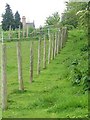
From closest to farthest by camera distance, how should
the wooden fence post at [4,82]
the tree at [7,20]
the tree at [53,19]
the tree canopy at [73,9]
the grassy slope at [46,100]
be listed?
1. the grassy slope at [46,100]
2. the wooden fence post at [4,82]
3. the tree canopy at [73,9]
4. the tree at [7,20]
5. the tree at [53,19]

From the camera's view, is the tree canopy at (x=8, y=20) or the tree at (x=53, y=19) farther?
the tree at (x=53, y=19)

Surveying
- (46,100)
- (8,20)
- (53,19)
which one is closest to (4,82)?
(46,100)

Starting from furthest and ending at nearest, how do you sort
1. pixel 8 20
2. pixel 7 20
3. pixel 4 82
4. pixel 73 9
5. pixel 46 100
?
pixel 7 20, pixel 8 20, pixel 73 9, pixel 46 100, pixel 4 82

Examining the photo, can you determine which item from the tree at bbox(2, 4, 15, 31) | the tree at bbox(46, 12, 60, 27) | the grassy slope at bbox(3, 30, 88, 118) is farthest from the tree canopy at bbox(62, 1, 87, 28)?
the tree at bbox(2, 4, 15, 31)

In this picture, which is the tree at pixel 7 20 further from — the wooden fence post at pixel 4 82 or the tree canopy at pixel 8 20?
the wooden fence post at pixel 4 82

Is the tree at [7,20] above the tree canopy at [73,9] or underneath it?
underneath

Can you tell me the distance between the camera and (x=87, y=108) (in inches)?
372

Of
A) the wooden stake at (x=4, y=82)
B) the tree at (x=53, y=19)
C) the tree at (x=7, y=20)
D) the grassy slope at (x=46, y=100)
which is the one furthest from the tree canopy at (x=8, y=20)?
the wooden stake at (x=4, y=82)

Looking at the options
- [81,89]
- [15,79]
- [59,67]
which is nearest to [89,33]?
[59,67]

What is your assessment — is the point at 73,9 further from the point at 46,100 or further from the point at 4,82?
the point at 4,82

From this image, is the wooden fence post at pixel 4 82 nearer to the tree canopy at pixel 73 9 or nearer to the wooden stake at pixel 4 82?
the wooden stake at pixel 4 82

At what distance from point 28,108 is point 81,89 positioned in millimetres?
1928

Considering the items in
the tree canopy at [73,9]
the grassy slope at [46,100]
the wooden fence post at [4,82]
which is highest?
the tree canopy at [73,9]

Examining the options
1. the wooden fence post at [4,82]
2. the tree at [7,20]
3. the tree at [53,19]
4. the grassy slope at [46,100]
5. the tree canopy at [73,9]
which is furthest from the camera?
the tree at [53,19]
